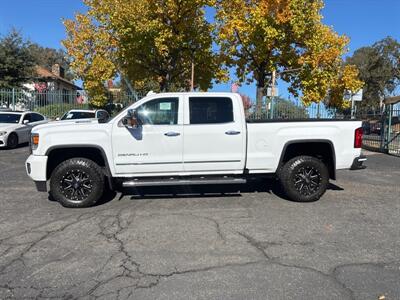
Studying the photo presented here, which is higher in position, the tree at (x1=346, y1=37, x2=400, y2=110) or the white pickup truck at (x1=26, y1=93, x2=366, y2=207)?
the tree at (x1=346, y1=37, x2=400, y2=110)

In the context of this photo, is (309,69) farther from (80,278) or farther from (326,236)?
(80,278)

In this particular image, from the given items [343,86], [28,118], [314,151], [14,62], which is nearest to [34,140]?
[314,151]

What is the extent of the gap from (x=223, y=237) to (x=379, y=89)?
2778 inches

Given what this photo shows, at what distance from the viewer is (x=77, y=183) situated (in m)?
7.14

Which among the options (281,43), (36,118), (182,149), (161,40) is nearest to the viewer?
(182,149)

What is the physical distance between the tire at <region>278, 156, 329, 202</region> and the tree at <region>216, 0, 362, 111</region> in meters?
13.9

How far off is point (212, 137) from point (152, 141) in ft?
3.39

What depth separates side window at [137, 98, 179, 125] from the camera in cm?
726

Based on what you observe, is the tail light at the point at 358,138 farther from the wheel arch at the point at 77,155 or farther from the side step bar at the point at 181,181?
the wheel arch at the point at 77,155

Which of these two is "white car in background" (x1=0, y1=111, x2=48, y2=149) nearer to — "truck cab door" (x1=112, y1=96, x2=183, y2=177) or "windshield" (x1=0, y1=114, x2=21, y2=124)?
"windshield" (x1=0, y1=114, x2=21, y2=124)

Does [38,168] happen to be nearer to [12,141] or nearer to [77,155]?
[77,155]

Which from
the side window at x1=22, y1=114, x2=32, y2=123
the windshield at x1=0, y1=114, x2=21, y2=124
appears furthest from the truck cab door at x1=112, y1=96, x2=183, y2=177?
the side window at x1=22, y1=114, x2=32, y2=123

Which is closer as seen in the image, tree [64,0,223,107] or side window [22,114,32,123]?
side window [22,114,32,123]

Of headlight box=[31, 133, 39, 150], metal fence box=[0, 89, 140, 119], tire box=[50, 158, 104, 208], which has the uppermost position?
metal fence box=[0, 89, 140, 119]
